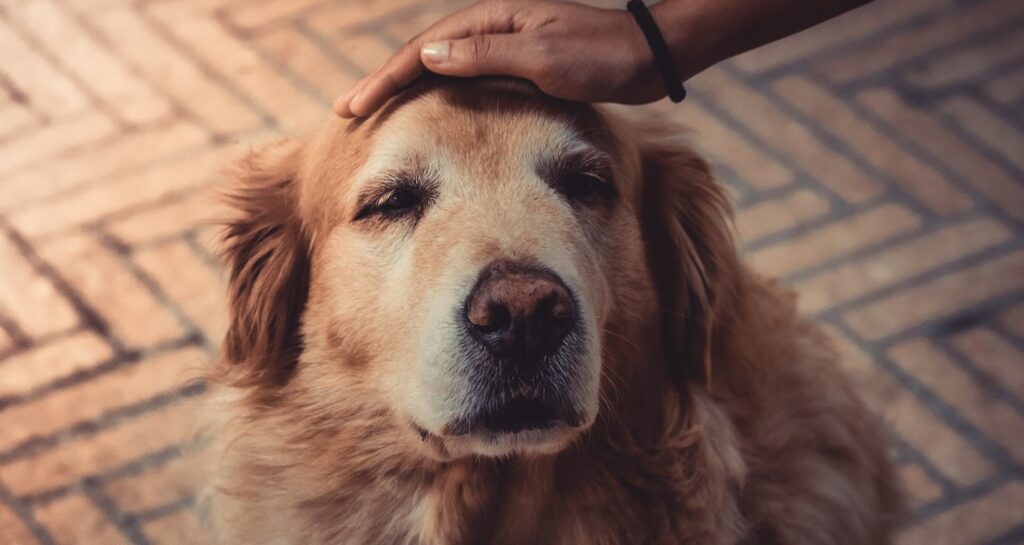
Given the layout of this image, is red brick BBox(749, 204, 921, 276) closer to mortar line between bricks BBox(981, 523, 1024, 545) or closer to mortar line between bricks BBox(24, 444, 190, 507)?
mortar line between bricks BBox(981, 523, 1024, 545)

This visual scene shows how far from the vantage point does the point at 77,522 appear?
3420 mm

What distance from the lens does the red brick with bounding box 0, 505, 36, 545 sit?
338cm

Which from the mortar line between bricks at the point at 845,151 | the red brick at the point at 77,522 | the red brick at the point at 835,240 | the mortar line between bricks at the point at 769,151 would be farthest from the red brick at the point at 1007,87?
the red brick at the point at 77,522

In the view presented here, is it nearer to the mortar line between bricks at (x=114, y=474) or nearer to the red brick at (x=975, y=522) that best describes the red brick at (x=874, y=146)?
the red brick at (x=975, y=522)

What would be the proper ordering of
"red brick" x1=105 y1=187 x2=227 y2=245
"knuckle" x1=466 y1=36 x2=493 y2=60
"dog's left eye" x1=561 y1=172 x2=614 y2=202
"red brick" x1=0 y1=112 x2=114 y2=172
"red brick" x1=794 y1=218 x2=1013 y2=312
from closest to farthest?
"knuckle" x1=466 y1=36 x2=493 y2=60 → "dog's left eye" x1=561 y1=172 x2=614 y2=202 → "red brick" x1=794 y1=218 x2=1013 y2=312 → "red brick" x1=105 y1=187 x2=227 y2=245 → "red brick" x1=0 y1=112 x2=114 y2=172

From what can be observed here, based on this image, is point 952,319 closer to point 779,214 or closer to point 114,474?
point 779,214

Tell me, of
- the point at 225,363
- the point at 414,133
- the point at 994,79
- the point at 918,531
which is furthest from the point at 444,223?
the point at 994,79

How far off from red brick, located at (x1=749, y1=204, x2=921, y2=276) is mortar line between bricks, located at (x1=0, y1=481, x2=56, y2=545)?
244 cm

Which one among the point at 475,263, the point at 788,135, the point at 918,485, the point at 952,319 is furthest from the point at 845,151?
Answer: the point at 475,263

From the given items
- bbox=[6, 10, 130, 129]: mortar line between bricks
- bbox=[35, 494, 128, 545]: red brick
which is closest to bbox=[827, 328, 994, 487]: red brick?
bbox=[35, 494, 128, 545]: red brick

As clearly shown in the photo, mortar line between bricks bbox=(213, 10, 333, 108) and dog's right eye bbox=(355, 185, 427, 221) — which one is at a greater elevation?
dog's right eye bbox=(355, 185, 427, 221)

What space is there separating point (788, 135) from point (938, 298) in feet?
2.96

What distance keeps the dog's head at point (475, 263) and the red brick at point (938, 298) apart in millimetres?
1385

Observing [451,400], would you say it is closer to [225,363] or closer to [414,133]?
[414,133]
